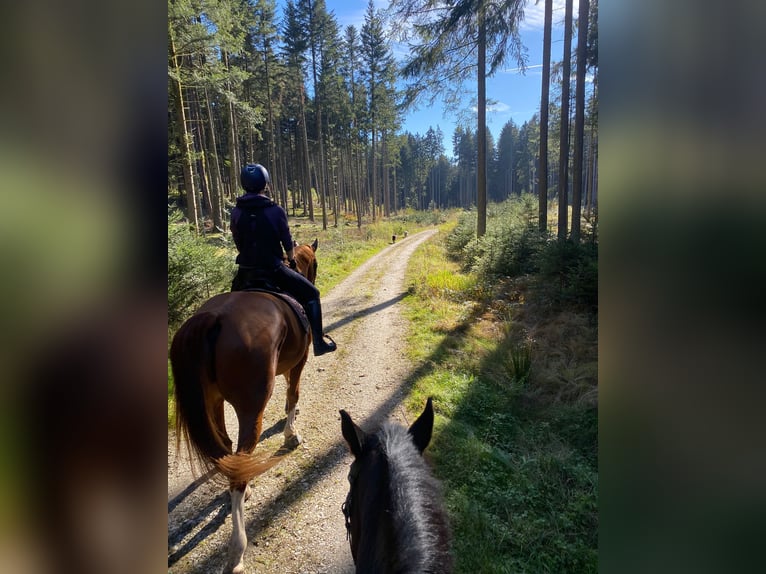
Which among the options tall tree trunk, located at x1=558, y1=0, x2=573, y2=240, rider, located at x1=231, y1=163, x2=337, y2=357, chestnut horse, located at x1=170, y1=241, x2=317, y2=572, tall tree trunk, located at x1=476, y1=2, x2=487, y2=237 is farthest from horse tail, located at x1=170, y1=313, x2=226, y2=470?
tall tree trunk, located at x1=476, y1=2, x2=487, y2=237

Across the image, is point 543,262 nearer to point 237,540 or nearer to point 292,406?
point 292,406

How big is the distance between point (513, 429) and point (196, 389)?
4.02 metres

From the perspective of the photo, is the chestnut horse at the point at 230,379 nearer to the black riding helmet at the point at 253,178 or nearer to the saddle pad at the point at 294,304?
the saddle pad at the point at 294,304

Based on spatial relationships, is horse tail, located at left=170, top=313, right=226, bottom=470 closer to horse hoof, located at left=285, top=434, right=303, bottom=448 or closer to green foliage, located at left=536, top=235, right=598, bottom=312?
horse hoof, located at left=285, top=434, right=303, bottom=448

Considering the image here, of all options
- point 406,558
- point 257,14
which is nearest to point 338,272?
point 406,558

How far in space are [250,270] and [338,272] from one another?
1083 centimetres

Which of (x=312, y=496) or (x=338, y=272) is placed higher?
(x=338, y=272)

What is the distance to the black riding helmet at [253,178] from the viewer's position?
14.1ft

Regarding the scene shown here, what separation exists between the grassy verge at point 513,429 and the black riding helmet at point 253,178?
12.2 ft

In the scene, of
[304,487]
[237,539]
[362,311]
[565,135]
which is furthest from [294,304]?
[565,135]

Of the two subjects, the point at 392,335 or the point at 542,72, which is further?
the point at 542,72

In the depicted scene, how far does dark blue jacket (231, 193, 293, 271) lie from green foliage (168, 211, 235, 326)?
2572mm
